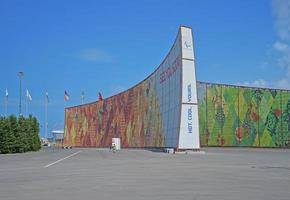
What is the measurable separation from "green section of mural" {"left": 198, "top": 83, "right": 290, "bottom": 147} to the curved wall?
10.7 meters

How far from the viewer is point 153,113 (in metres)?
73.7

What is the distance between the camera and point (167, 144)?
2265 inches

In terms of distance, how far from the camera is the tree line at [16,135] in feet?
179

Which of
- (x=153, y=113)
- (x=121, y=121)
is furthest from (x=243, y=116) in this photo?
(x=121, y=121)

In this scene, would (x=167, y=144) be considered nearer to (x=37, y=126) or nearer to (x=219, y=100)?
(x=37, y=126)

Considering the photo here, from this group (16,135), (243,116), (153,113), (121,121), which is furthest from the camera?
(121,121)

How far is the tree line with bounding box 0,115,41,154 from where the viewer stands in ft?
179

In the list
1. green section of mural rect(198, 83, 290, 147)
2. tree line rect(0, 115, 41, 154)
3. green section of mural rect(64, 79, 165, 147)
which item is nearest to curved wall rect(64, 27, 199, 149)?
green section of mural rect(64, 79, 165, 147)

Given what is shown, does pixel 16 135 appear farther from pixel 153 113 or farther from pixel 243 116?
pixel 243 116

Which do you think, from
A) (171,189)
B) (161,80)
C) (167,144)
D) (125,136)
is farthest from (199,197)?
(125,136)

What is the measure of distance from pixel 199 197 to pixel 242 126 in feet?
230

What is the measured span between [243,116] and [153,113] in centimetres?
1628

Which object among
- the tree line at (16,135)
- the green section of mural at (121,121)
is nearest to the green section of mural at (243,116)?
the green section of mural at (121,121)

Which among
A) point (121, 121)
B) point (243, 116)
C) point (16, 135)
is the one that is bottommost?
point (16, 135)
